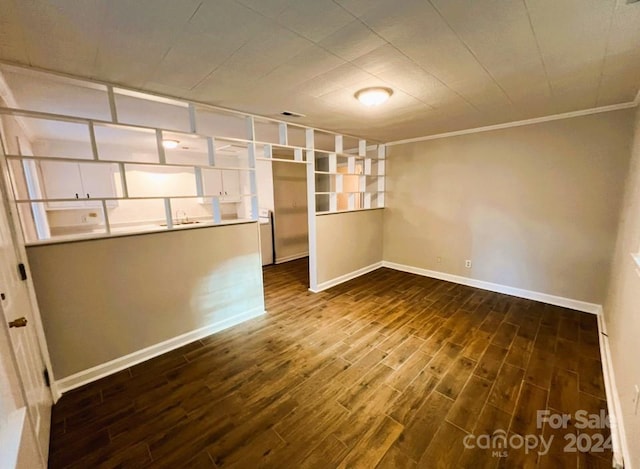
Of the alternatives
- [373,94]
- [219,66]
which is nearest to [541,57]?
[373,94]

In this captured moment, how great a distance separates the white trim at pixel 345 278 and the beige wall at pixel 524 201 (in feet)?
2.64

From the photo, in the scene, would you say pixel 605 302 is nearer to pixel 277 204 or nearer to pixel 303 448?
pixel 303 448

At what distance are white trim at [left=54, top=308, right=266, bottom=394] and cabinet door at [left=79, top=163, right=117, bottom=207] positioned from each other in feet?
10.7

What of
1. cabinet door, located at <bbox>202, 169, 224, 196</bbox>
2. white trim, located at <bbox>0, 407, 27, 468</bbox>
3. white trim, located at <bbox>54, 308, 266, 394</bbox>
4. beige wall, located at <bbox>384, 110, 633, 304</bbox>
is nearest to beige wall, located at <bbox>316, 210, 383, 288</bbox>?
beige wall, located at <bbox>384, 110, 633, 304</bbox>

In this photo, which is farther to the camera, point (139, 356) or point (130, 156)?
point (130, 156)

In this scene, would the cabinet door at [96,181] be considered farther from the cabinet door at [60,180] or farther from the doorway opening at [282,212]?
the doorway opening at [282,212]

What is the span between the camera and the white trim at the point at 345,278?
13.2ft

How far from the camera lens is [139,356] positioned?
2402mm

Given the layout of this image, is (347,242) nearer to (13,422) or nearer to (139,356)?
(139,356)

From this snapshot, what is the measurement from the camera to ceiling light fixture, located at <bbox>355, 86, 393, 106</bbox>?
2.27m

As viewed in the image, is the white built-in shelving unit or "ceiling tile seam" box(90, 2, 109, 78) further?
the white built-in shelving unit

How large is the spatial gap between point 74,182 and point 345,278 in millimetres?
4784

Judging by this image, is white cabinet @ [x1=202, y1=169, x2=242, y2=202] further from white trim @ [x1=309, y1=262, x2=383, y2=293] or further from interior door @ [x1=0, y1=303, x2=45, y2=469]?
interior door @ [x1=0, y1=303, x2=45, y2=469]

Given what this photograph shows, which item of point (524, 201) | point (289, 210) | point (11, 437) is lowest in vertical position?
point (11, 437)
